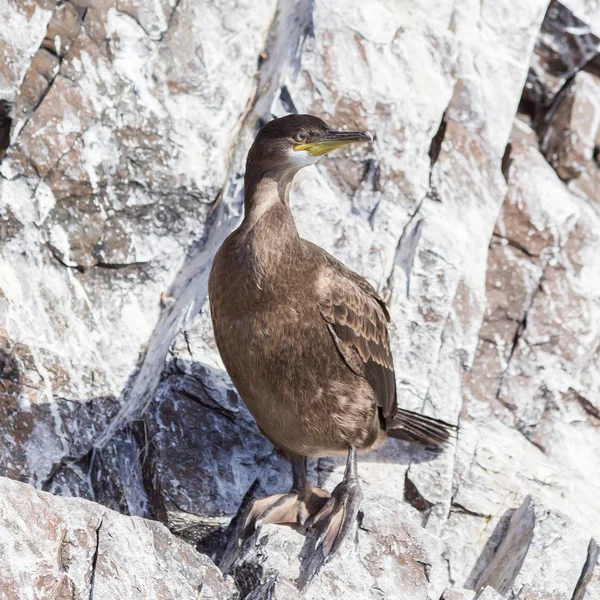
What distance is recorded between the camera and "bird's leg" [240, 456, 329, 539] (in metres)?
4.98

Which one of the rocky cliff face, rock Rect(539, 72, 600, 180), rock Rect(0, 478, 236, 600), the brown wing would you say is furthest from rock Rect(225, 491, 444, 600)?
rock Rect(539, 72, 600, 180)

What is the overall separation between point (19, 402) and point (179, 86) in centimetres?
248

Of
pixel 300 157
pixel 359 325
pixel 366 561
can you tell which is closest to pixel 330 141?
pixel 300 157

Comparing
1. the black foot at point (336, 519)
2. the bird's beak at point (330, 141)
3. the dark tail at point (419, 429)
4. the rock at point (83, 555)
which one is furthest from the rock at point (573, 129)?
the rock at point (83, 555)

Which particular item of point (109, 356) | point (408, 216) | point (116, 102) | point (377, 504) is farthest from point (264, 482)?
point (116, 102)

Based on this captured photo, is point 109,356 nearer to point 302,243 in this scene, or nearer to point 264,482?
point 264,482

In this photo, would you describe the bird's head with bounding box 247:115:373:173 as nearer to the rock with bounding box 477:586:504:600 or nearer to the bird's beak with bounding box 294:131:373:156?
the bird's beak with bounding box 294:131:373:156

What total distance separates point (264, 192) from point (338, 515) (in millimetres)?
1747

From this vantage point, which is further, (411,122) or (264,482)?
(411,122)

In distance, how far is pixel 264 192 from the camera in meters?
4.82

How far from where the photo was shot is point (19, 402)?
544 centimetres

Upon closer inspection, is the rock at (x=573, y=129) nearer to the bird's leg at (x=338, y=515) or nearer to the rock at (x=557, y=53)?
the rock at (x=557, y=53)

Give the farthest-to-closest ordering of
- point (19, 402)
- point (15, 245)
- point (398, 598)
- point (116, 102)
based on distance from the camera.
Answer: point (116, 102)
point (15, 245)
point (19, 402)
point (398, 598)

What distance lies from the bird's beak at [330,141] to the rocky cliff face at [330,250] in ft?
4.67
